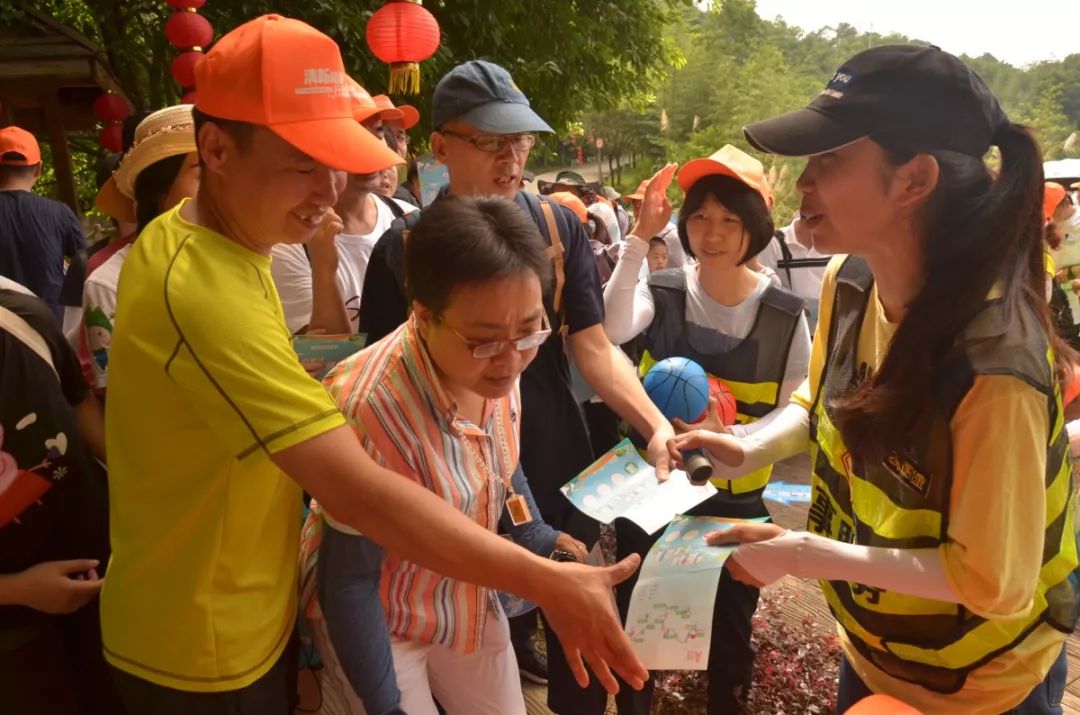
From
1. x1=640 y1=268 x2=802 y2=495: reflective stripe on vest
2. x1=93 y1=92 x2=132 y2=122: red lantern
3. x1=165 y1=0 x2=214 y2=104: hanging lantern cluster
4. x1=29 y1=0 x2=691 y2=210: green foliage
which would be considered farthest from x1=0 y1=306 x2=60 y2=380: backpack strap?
x1=93 y1=92 x2=132 y2=122: red lantern

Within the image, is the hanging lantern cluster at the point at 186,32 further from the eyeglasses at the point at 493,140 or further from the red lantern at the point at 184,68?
the eyeglasses at the point at 493,140

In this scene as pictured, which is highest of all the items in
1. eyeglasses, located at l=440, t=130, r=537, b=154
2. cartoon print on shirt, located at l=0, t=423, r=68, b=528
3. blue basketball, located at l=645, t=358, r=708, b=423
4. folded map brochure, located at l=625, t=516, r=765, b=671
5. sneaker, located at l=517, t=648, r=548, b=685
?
eyeglasses, located at l=440, t=130, r=537, b=154

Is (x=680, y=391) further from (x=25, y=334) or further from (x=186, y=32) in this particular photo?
(x=186, y=32)

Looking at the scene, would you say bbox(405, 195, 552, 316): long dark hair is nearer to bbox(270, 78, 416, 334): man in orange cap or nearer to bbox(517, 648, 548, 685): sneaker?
bbox(270, 78, 416, 334): man in orange cap

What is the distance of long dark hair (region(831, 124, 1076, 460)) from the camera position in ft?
4.46

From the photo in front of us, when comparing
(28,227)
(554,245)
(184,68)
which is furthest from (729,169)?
(184,68)

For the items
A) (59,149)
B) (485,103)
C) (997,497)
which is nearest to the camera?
(997,497)

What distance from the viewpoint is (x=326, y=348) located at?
2287 millimetres

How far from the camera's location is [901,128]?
139 cm

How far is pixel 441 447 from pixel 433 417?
6cm

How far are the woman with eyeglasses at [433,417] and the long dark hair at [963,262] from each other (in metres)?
0.69

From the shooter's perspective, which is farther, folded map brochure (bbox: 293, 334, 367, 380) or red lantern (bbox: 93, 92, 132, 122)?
red lantern (bbox: 93, 92, 132, 122)

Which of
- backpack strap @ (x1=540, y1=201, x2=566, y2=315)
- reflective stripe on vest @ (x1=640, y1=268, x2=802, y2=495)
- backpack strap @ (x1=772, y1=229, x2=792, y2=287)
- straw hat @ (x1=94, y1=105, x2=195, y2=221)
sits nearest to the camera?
straw hat @ (x1=94, y1=105, x2=195, y2=221)

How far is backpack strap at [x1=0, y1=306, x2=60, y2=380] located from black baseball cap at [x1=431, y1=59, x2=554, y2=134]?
1.40 m
